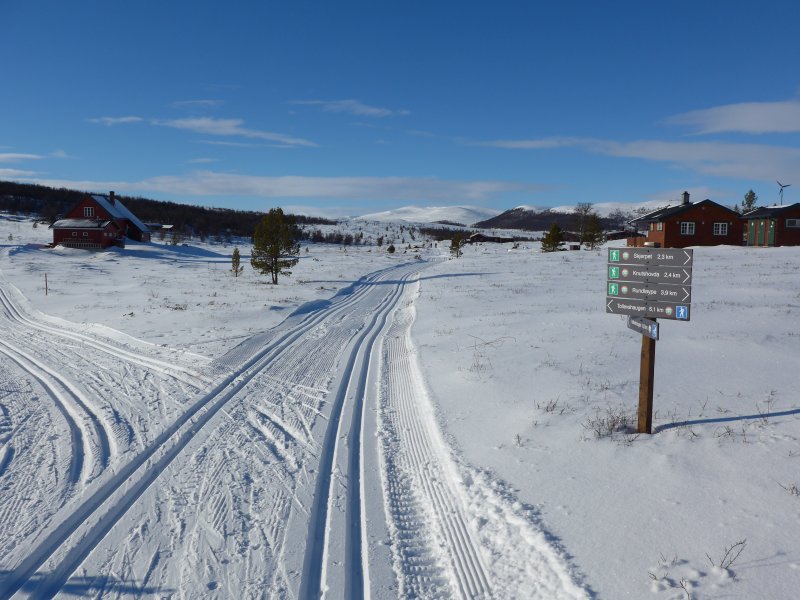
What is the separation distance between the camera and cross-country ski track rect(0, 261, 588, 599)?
14.7 ft

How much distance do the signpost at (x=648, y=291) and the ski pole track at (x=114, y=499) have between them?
16.2 feet

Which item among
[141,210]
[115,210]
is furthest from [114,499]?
[141,210]

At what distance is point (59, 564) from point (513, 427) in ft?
18.5

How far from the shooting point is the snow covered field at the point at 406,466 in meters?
4.50

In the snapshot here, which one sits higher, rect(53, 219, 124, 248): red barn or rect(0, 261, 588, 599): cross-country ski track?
rect(53, 219, 124, 248): red barn

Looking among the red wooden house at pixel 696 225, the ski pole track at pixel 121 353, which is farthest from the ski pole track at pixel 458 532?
the red wooden house at pixel 696 225

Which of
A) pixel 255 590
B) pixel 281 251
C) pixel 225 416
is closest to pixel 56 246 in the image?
pixel 281 251

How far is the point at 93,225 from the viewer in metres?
65.4

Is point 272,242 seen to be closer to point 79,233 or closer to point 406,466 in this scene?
point 406,466

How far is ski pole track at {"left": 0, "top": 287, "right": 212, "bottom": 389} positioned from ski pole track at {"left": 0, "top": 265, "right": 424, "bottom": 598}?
775 mm

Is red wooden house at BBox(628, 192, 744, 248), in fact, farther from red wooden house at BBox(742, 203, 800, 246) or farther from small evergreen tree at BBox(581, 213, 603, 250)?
small evergreen tree at BBox(581, 213, 603, 250)

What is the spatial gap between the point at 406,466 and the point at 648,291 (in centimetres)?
379

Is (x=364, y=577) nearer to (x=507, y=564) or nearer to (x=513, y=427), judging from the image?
(x=507, y=564)

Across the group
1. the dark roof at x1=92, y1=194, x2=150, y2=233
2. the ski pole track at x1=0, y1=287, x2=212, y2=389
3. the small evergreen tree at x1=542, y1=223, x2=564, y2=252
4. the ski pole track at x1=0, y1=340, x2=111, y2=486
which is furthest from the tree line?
the ski pole track at x1=0, y1=340, x2=111, y2=486
